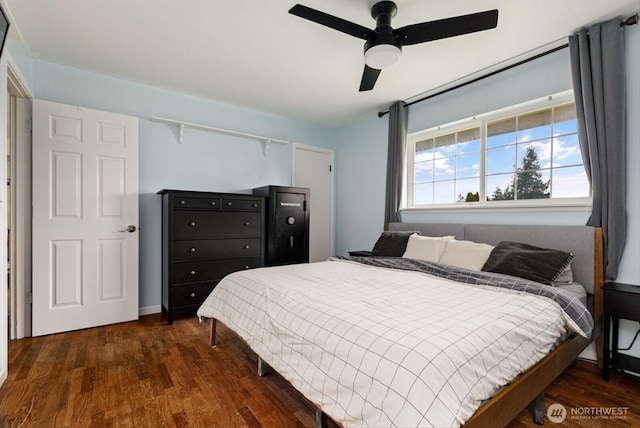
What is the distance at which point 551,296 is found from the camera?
5.58 feet

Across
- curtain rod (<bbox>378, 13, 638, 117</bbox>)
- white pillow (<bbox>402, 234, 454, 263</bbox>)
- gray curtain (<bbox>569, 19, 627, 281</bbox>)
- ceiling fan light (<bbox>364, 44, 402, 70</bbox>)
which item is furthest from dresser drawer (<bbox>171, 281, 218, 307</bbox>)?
gray curtain (<bbox>569, 19, 627, 281</bbox>)

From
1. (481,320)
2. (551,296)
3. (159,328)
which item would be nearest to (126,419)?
(159,328)

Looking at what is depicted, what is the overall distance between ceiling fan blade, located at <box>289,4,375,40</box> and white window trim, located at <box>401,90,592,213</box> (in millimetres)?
1689

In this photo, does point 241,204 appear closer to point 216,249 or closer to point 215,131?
point 216,249

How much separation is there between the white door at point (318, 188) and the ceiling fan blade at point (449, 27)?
2596mm

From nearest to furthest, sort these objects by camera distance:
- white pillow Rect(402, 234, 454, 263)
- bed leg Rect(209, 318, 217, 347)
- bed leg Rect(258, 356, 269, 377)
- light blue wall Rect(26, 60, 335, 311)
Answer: bed leg Rect(258, 356, 269, 377) → bed leg Rect(209, 318, 217, 347) → white pillow Rect(402, 234, 454, 263) → light blue wall Rect(26, 60, 335, 311)

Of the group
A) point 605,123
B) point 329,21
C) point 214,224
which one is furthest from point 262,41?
point 605,123

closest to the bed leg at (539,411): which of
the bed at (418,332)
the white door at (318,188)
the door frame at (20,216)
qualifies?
the bed at (418,332)

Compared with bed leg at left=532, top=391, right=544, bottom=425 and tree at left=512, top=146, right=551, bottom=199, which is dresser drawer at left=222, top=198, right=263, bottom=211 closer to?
tree at left=512, top=146, right=551, bottom=199

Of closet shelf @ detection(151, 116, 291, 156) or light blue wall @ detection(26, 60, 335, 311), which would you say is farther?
closet shelf @ detection(151, 116, 291, 156)

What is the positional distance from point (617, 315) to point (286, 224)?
302cm

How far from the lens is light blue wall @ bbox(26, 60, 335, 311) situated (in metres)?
2.94

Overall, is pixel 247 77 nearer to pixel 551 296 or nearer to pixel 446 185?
pixel 446 185

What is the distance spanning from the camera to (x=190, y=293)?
3.09 metres
